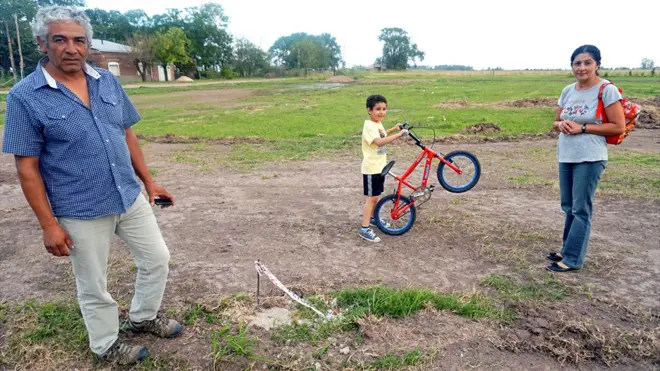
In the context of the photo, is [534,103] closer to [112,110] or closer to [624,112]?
[624,112]

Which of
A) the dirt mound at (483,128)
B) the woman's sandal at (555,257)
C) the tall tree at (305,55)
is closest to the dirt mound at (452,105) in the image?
the dirt mound at (483,128)

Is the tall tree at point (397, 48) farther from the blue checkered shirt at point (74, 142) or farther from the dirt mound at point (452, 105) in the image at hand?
the blue checkered shirt at point (74, 142)

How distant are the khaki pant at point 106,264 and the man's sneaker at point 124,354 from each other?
43 mm

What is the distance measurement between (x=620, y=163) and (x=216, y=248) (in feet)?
26.3

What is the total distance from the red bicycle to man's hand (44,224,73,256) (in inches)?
123

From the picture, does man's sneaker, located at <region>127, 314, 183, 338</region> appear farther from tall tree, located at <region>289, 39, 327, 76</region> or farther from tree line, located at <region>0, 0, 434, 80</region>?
tall tree, located at <region>289, 39, 327, 76</region>

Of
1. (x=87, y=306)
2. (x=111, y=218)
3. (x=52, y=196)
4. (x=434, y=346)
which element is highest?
(x=52, y=196)

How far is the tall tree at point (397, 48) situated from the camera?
11125 cm

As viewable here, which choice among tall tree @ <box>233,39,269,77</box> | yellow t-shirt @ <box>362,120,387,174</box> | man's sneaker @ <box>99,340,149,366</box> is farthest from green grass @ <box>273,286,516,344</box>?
tall tree @ <box>233,39,269,77</box>

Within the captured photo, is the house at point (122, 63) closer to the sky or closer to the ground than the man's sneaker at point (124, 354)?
closer to the sky

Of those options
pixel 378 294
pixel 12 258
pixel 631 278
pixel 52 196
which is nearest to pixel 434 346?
pixel 378 294

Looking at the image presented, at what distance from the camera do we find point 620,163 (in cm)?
870

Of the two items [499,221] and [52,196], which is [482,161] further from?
[52,196]

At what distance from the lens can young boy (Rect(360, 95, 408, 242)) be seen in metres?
4.68
